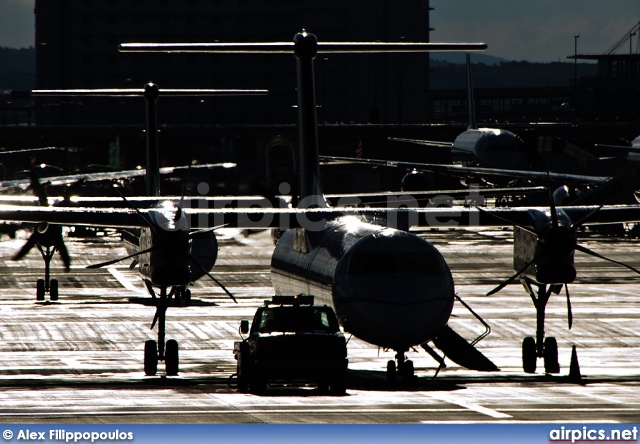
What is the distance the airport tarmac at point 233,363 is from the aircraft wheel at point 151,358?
0.34 metres

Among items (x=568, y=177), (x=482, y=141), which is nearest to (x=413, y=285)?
(x=568, y=177)

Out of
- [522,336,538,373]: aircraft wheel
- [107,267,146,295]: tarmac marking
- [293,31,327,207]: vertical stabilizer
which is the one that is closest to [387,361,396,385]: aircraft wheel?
[522,336,538,373]: aircraft wheel

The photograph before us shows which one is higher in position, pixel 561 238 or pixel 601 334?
pixel 561 238

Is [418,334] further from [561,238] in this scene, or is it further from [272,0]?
[272,0]

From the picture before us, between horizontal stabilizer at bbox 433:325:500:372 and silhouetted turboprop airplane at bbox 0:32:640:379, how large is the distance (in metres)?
0.03

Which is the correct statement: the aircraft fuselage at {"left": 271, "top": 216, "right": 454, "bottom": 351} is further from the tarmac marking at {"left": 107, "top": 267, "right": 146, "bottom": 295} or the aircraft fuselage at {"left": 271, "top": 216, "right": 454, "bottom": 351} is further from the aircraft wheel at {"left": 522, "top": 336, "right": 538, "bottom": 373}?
the tarmac marking at {"left": 107, "top": 267, "right": 146, "bottom": 295}

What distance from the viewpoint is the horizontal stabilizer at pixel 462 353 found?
2808 cm

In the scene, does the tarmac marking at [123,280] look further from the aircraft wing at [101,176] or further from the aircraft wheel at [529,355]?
the aircraft wheel at [529,355]

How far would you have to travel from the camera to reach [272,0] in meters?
191

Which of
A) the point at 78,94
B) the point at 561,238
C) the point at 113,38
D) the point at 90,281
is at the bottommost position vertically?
the point at 90,281

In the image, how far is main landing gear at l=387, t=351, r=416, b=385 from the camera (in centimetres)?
2448

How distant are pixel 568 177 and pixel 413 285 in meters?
46.0

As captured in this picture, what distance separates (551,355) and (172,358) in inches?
388

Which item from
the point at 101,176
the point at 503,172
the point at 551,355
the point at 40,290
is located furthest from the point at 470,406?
the point at 503,172
